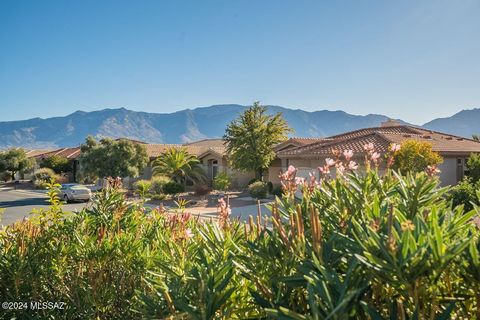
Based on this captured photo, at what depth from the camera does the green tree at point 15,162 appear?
54.1 m

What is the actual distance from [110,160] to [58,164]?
2183 centimetres

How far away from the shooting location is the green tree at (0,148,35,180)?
5409cm

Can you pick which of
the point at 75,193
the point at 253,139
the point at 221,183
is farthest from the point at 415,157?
the point at 75,193

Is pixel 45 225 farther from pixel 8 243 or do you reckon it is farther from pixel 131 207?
pixel 131 207

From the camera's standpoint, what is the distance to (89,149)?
35.5 meters

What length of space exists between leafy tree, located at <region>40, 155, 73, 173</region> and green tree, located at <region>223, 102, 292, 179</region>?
93.8 feet

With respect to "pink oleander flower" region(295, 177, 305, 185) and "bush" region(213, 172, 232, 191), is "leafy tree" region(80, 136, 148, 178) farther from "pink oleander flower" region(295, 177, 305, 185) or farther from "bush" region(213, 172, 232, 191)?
"pink oleander flower" region(295, 177, 305, 185)

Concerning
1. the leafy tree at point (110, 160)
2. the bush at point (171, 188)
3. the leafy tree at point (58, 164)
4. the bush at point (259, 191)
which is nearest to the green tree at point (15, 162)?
the leafy tree at point (58, 164)

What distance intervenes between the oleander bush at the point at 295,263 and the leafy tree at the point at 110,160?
29.8m

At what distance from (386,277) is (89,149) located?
121 ft

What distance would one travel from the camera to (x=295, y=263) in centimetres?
196

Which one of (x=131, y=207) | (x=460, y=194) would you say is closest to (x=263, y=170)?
(x=460, y=194)

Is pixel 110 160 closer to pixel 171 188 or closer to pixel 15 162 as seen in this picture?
pixel 171 188

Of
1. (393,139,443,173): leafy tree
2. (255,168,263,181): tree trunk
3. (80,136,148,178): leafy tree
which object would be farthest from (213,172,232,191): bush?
(393,139,443,173): leafy tree
